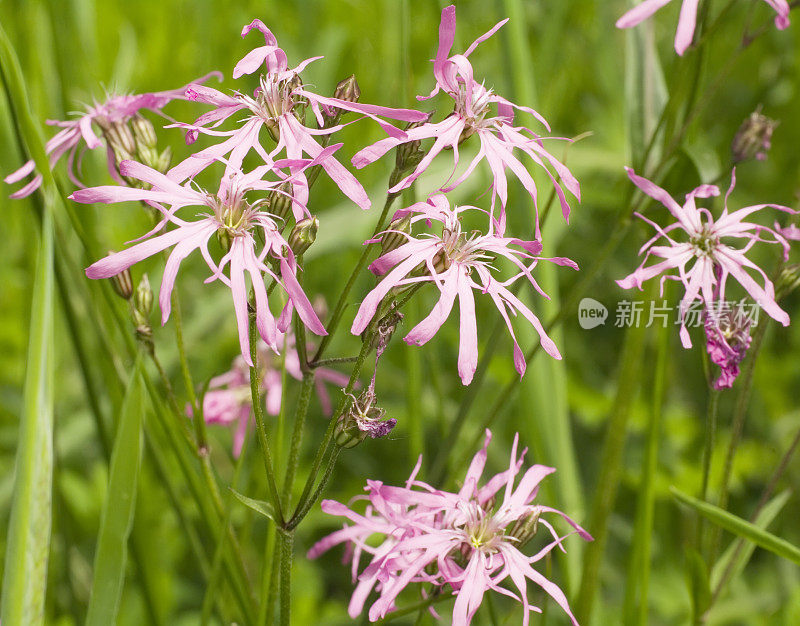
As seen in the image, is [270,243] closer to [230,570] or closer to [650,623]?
[230,570]

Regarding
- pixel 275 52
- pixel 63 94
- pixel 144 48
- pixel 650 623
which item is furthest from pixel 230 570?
pixel 144 48

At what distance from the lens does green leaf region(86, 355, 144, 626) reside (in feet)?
2.17

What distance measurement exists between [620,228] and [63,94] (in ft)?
2.35

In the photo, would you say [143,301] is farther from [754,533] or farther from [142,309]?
[754,533]

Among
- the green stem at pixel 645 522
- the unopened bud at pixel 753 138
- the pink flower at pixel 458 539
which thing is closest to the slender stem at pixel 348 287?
the pink flower at pixel 458 539

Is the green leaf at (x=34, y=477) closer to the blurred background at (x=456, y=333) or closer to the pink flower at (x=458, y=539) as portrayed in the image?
the pink flower at (x=458, y=539)

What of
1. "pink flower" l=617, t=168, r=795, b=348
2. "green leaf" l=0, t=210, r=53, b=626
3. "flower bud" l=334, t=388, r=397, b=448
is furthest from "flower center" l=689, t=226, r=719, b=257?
"green leaf" l=0, t=210, r=53, b=626

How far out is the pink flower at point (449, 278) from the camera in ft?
1.80

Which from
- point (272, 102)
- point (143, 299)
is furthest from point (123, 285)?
point (272, 102)

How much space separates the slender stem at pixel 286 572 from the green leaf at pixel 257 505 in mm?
17

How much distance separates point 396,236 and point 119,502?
12.4 inches

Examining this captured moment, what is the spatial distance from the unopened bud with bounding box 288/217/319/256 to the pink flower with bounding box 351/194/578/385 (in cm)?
6

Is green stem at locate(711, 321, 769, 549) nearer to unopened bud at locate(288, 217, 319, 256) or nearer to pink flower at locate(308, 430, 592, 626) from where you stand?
pink flower at locate(308, 430, 592, 626)

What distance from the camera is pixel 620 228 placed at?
93 centimetres
